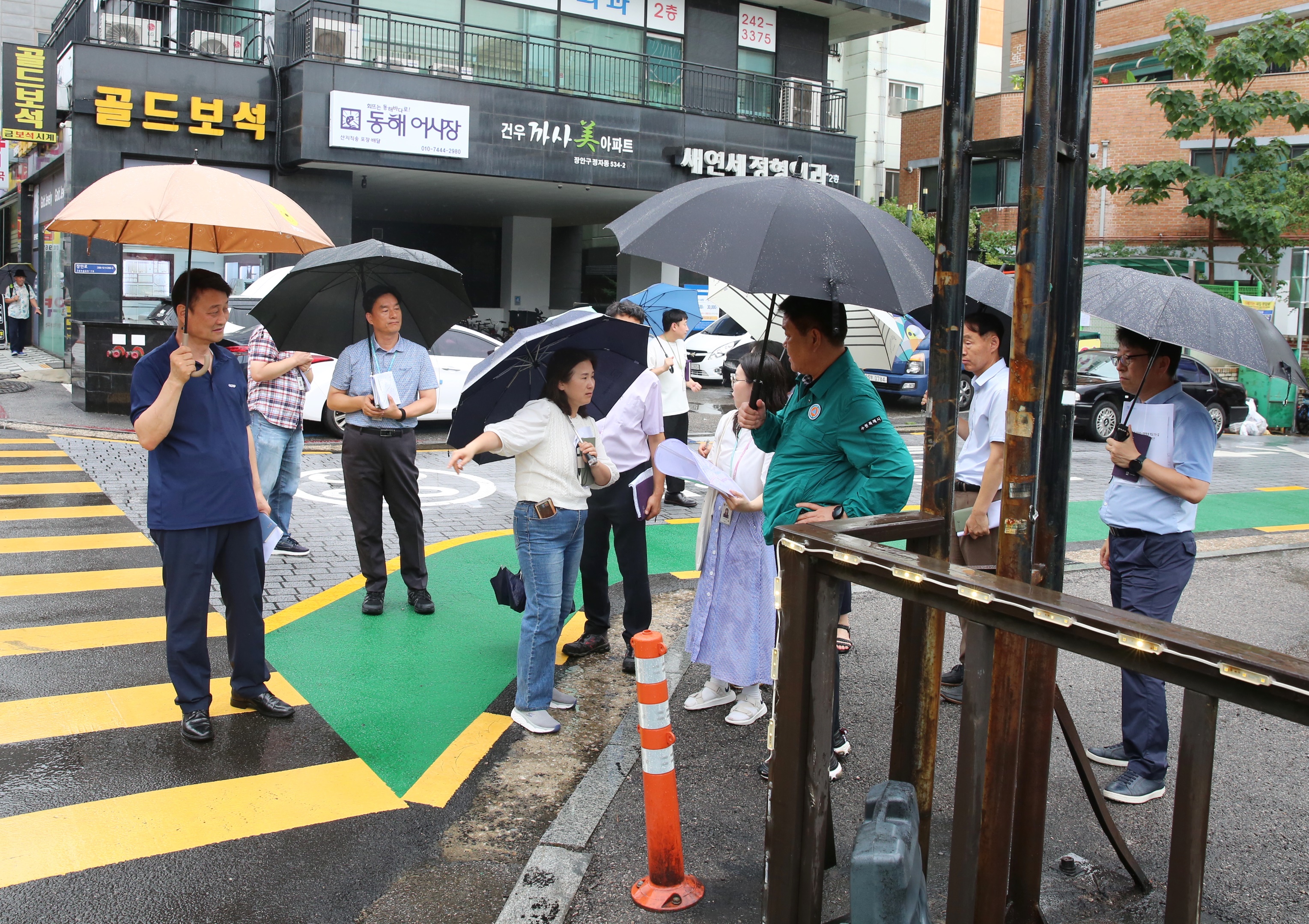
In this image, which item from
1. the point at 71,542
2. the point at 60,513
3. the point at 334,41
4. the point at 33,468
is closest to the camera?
the point at 71,542

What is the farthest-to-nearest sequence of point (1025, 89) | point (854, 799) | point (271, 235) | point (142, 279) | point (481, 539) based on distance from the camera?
point (142, 279), point (481, 539), point (271, 235), point (854, 799), point (1025, 89)

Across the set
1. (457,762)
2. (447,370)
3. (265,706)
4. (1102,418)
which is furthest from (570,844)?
(1102,418)

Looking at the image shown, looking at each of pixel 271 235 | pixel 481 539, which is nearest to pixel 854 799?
pixel 271 235

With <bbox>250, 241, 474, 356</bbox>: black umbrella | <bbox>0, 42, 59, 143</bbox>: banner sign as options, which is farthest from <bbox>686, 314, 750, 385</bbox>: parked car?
<bbox>250, 241, 474, 356</bbox>: black umbrella

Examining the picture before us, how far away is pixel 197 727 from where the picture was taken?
4.54 metres

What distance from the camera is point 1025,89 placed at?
275 centimetres

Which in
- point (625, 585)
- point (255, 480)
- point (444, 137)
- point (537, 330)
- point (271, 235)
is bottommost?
point (625, 585)

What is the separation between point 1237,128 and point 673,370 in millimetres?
16972

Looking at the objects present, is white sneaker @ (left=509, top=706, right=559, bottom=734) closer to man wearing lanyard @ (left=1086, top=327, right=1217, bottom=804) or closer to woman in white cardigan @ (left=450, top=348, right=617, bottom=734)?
woman in white cardigan @ (left=450, top=348, right=617, bottom=734)

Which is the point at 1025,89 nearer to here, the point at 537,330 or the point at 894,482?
the point at 894,482

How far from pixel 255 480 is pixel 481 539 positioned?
3.70 metres

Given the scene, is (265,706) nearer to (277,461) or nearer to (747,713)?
(747,713)

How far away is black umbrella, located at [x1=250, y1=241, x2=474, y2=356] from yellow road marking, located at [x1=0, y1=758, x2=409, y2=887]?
2.78m

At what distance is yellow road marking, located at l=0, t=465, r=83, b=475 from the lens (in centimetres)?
1041
